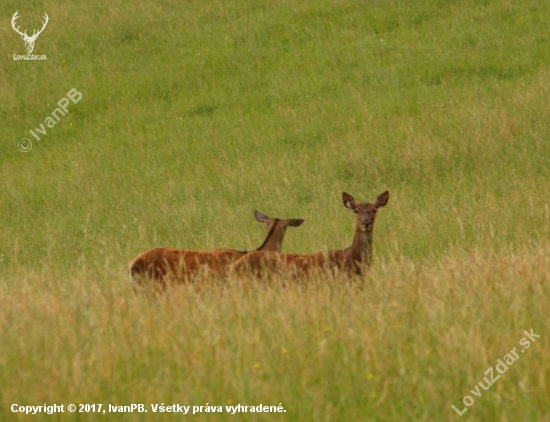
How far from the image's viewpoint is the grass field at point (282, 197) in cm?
564

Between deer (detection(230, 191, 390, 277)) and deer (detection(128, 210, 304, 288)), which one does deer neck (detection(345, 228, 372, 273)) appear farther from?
deer (detection(128, 210, 304, 288))

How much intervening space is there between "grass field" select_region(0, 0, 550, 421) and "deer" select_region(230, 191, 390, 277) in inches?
10.4

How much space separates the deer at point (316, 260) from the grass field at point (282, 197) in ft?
0.87

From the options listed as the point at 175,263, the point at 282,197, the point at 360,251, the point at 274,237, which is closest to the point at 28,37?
the point at 282,197

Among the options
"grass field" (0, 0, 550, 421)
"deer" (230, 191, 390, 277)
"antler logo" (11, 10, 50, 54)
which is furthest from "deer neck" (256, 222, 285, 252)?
"antler logo" (11, 10, 50, 54)

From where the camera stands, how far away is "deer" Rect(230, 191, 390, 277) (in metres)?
8.93

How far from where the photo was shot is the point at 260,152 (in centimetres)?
1830

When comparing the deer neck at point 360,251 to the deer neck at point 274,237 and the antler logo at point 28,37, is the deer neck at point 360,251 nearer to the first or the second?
the deer neck at point 274,237

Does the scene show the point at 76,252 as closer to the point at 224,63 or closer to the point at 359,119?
the point at 359,119

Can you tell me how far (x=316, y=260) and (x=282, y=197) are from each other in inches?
247

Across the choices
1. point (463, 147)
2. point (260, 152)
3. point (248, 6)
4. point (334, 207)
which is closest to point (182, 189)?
point (260, 152)

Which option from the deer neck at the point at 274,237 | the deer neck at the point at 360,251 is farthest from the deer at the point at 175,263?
the deer neck at the point at 274,237

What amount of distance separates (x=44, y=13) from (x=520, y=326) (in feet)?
76.7

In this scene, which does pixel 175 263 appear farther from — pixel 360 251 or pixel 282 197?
pixel 282 197
